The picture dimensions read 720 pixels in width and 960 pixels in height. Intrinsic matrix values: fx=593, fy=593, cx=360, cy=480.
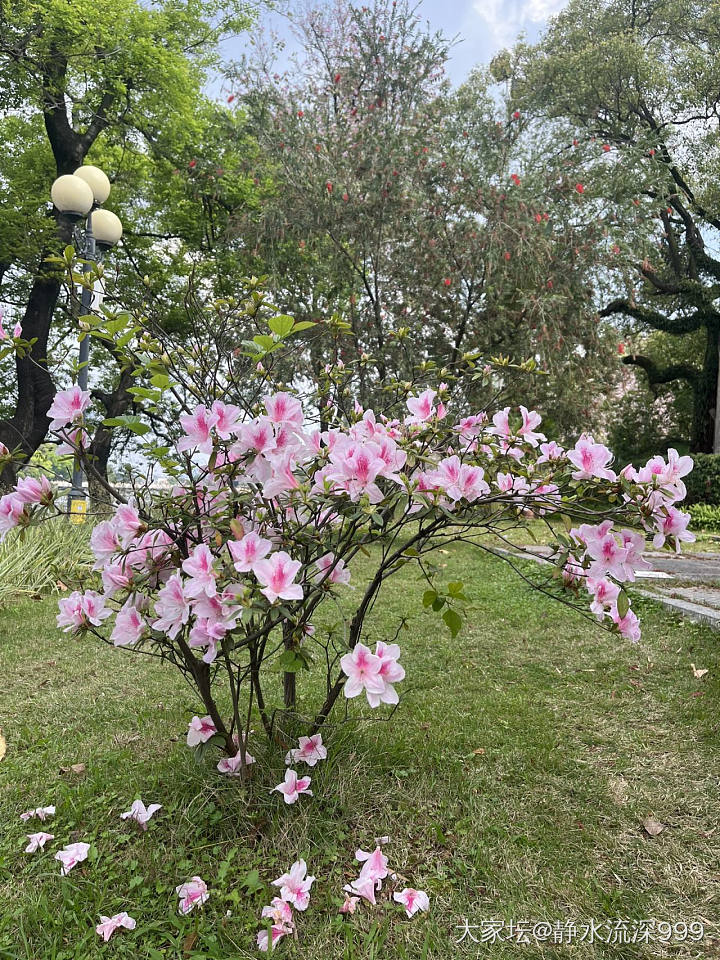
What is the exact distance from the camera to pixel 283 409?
1.45m

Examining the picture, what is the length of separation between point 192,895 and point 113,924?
0.20 m

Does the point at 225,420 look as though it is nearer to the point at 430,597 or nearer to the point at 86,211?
the point at 430,597

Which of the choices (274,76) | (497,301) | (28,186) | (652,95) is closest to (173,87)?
(28,186)

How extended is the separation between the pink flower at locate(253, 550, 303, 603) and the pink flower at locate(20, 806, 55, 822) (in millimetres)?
1356

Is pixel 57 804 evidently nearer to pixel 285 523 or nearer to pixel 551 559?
pixel 285 523

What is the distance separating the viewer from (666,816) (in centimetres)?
202

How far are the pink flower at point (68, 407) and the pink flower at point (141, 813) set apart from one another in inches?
48.2

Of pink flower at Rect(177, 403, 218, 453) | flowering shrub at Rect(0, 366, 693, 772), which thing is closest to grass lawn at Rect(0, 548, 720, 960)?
flowering shrub at Rect(0, 366, 693, 772)

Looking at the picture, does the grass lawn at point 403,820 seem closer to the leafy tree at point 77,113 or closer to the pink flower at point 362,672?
the pink flower at point 362,672

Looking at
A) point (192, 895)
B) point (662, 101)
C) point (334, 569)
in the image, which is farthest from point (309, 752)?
point (662, 101)

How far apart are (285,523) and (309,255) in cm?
844

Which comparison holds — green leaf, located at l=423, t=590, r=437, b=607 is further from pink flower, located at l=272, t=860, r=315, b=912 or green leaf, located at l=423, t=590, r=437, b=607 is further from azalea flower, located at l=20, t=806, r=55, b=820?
azalea flower, located at l=20, t=806, r=55, b=820

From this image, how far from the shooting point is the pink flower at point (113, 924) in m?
1.50

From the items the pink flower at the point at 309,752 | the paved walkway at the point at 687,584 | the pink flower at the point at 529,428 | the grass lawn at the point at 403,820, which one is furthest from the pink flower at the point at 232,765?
the paved walkway at the point at 687,584
